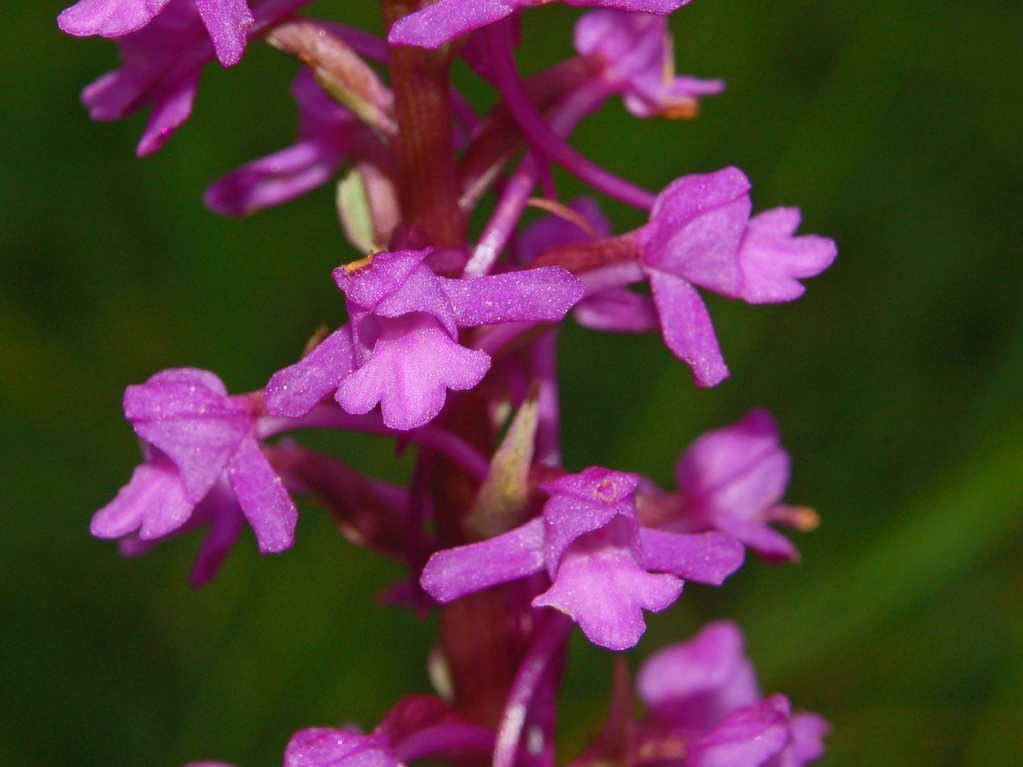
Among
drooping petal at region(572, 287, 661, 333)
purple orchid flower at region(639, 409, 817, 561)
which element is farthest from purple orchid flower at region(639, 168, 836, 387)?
purple orchid flower at region(639, 409, 817, 561)

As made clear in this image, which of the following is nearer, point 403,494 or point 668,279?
point 668,279

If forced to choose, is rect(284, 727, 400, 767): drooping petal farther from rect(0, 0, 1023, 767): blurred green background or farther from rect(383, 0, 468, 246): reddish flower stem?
rect(0, 0, 1023, 767): blurred green background

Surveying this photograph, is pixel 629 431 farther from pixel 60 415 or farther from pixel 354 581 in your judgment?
pixel 60 415

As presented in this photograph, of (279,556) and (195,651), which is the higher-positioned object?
(279,556)

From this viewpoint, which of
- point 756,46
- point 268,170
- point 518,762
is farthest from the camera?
point 756,46

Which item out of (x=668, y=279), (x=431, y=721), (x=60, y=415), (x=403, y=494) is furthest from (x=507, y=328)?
(x=60, y=415)

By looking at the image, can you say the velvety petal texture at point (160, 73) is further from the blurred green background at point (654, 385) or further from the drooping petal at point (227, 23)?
the blurred green background at point (654, 385)

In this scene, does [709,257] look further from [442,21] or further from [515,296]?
[442,21]

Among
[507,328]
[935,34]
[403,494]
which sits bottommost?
[935,34]
